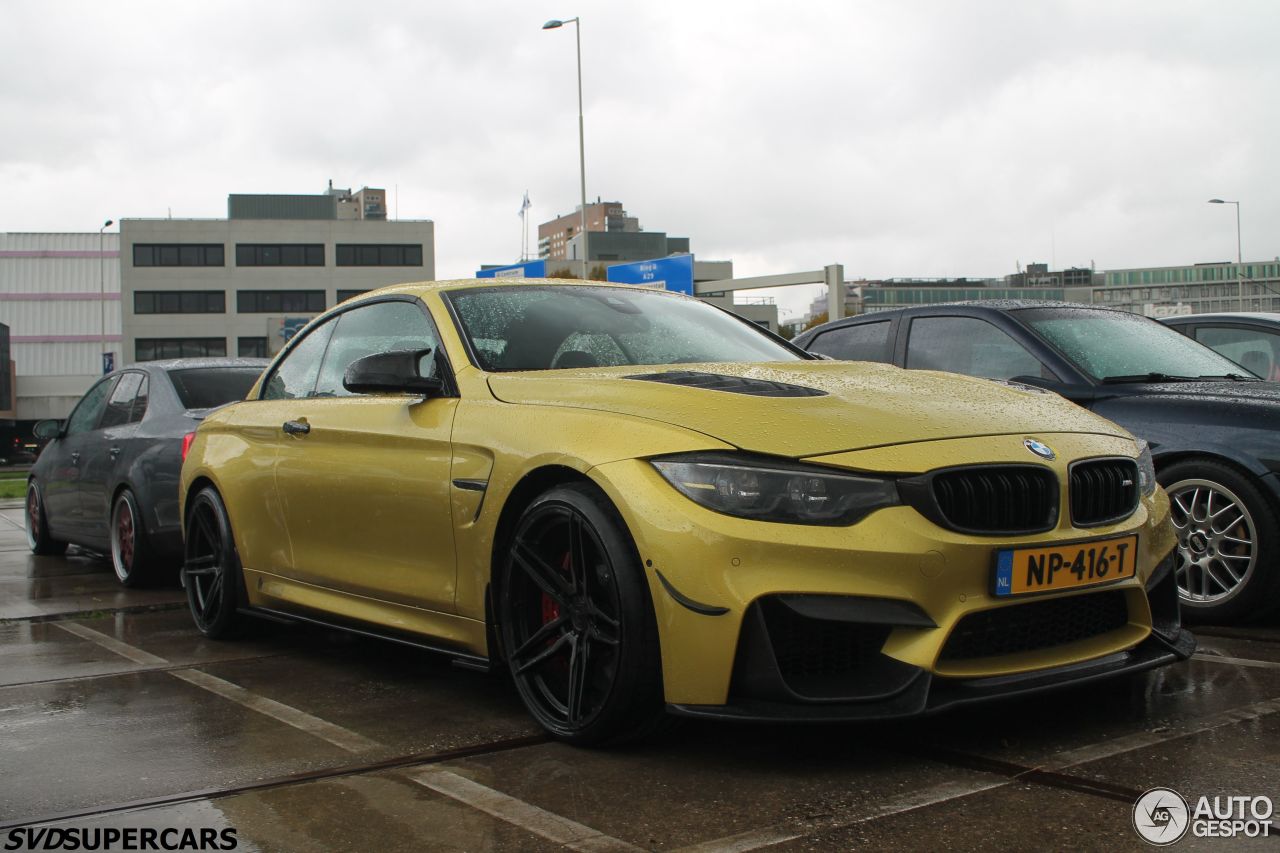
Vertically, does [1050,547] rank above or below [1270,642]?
above

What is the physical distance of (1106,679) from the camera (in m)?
3.61

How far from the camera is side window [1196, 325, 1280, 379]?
26.6 feet

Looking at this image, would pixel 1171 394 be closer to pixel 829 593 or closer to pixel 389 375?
pixel 829 593

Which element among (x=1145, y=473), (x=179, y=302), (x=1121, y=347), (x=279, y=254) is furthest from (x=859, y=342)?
(x=279, y=254)

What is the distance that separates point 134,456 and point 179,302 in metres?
78.5

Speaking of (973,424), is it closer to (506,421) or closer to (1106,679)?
(1106,679)

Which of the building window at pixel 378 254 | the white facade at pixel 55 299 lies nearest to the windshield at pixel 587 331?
the building window at pixel 378 254

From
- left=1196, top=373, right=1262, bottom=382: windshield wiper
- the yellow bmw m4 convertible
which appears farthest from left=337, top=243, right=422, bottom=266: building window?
the yellow bmw m4 convertible

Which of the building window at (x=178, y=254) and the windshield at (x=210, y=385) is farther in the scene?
the building window at (x=178, y=254)

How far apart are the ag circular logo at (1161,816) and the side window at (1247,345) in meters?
5.61

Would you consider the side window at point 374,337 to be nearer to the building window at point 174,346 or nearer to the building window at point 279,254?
the building window at point 174,346

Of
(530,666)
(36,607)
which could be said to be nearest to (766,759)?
(530,666)

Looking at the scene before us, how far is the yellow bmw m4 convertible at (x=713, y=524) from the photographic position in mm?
3350

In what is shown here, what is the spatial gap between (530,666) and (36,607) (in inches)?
169
